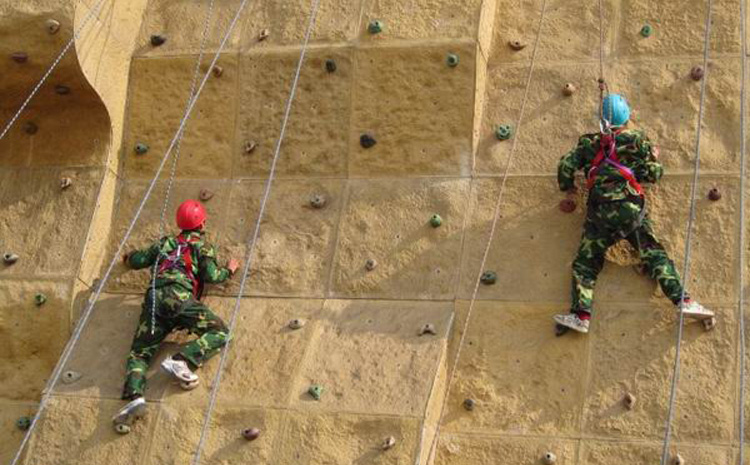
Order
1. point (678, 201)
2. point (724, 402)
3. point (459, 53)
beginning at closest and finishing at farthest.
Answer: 1. point (724, 402)
2. point (678, 201)
3. point (459, 53)

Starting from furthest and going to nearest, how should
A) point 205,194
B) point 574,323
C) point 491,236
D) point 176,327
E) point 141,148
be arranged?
point 141,148 < point 205,194 < point 491,236 < point 176,327 < point 574,323

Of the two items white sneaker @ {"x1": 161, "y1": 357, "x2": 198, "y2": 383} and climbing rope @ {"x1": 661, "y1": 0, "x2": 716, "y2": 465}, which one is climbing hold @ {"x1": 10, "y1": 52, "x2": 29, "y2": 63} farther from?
climbing rope @ {"x1": 661, "y1": 0, "x2": 716, "y2": 465}

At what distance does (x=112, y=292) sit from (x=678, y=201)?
10.2 feet

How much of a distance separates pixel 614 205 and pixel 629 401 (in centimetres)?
99

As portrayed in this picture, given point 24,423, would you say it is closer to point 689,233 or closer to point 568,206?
point 568,206

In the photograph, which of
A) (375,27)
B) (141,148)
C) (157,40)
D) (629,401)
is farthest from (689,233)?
(157,40)

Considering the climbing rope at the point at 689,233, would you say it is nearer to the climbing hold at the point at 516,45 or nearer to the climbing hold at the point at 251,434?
the climbing hold at the point at 516,45

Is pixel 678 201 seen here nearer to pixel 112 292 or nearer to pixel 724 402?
pixel 724 402

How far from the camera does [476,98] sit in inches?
340

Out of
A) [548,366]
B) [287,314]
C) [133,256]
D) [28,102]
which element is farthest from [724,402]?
[28,102]

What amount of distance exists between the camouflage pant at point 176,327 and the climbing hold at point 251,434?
53cm

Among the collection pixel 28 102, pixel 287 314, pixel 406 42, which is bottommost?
pixel 287 314

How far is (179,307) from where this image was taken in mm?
8031

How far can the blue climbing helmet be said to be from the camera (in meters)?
8.08
